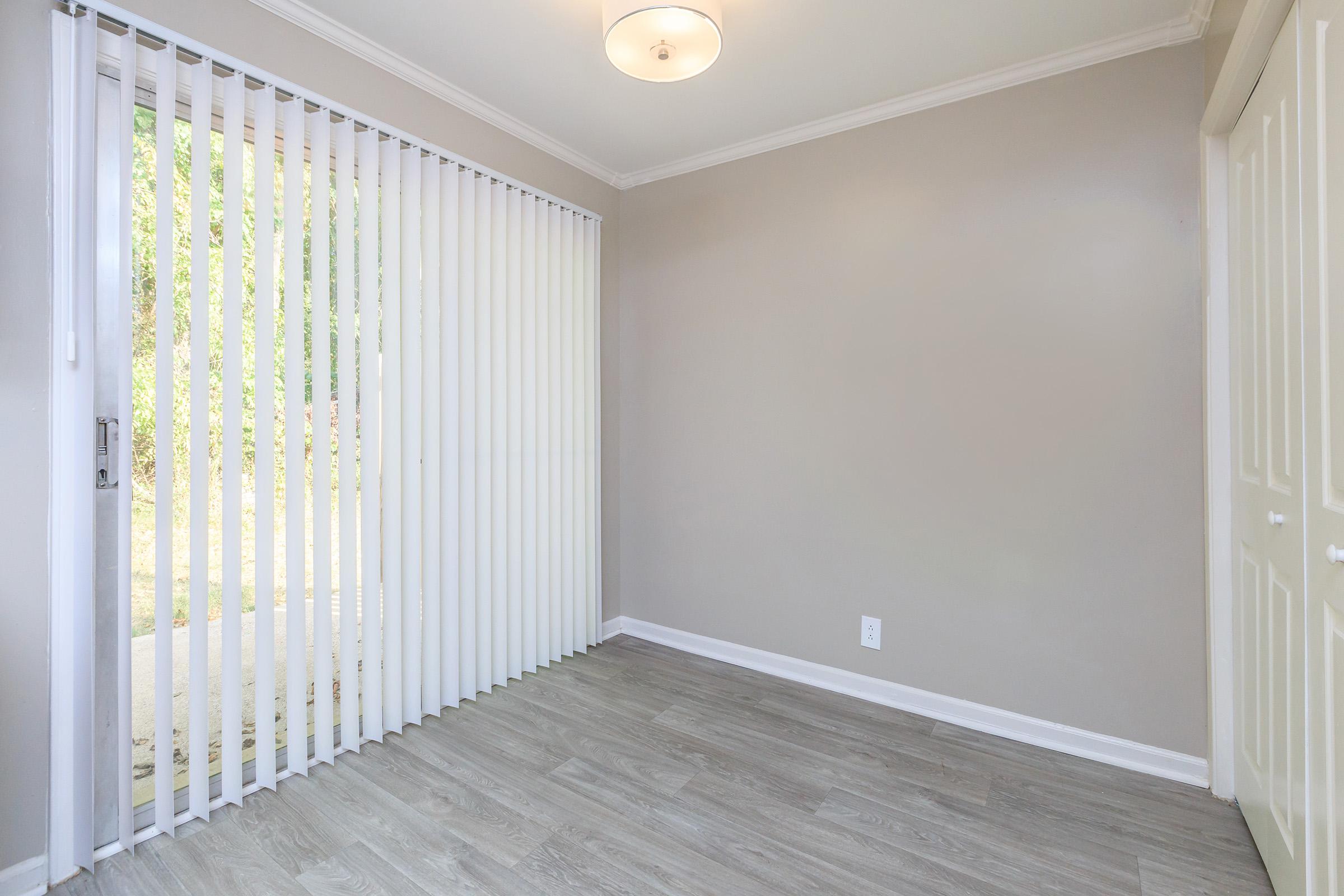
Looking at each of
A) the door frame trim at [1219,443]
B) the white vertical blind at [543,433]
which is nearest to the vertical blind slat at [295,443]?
the white vertical blind at [543,433]

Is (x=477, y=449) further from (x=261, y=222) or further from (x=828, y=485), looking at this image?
(x=828, y=485)

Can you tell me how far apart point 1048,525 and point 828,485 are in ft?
2.96

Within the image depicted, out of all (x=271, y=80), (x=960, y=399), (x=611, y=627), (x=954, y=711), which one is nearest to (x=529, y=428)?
(x=611, y=627)

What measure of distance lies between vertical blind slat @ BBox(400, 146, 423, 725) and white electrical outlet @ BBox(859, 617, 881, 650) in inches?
76.2

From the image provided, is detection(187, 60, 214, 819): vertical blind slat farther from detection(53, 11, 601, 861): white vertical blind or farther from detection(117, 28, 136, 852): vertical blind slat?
detection(117, 28, 136, 852): vertical blind slat

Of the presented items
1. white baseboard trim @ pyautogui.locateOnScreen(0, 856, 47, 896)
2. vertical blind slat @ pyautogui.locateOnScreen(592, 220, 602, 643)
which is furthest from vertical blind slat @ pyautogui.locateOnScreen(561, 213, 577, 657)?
white baseboard trim @ pyautogui.locateOnScreen(0, 856, 47, 896)

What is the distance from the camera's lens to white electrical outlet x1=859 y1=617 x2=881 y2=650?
279 cm

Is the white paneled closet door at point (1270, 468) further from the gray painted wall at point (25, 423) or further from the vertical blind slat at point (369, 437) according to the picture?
the gray painted wall at point (25, 423)

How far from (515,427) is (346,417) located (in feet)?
2.68

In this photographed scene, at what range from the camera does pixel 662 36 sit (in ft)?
6.14

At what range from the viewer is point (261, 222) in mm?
2027

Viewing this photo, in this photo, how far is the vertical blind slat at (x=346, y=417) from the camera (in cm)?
224

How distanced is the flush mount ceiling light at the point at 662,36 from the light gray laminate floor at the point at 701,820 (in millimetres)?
2380

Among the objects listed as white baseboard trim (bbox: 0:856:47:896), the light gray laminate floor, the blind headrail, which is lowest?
the light gray laminate floor
